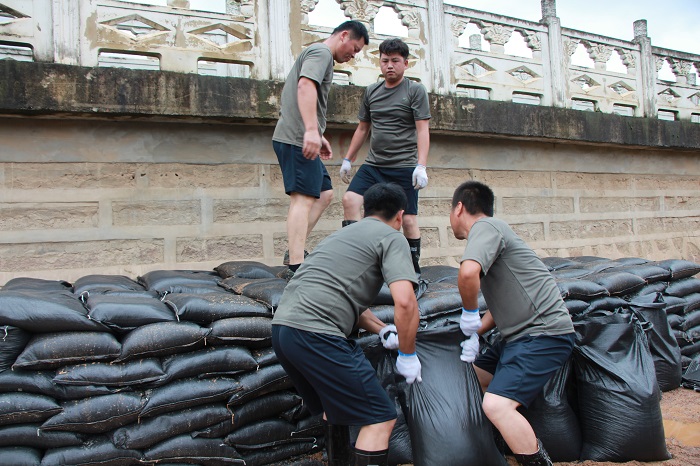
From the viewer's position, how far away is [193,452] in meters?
3.25

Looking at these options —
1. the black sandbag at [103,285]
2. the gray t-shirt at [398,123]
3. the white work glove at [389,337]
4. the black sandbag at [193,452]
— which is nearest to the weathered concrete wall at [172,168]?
the black sandbag at [103,285]

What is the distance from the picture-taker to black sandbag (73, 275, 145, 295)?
3953 mm

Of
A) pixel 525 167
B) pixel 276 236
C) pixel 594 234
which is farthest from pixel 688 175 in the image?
pixel 276 236

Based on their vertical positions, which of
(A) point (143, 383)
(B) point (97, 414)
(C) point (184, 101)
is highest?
(C) point (184, 101)

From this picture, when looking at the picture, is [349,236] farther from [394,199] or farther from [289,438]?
[289,438]

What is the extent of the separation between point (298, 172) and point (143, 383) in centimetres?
167

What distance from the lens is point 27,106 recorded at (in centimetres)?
451

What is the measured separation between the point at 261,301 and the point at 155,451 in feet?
3.37

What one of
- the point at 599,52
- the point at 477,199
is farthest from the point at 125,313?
the point at 599,52

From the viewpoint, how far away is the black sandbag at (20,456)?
2904 mm

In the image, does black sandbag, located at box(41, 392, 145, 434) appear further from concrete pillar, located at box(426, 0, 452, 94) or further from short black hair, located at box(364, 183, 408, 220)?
concrete pillar, located at box(426, 0, 452, 94)

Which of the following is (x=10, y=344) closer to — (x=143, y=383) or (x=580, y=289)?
(x=143, y=383)

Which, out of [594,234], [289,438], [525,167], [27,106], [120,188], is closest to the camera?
[289,438]

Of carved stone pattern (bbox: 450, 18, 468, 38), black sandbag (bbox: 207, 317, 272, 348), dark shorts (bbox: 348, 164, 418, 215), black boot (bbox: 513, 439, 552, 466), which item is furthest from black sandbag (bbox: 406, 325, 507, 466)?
carved stone pattern (bbox: 450, 18, 468, 38)
